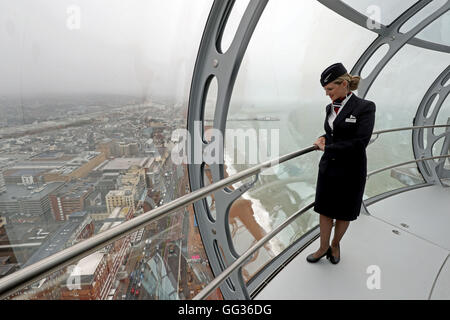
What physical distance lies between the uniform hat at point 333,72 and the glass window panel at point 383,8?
1.54m

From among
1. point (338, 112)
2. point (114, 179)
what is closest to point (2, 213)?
point (114, 179)

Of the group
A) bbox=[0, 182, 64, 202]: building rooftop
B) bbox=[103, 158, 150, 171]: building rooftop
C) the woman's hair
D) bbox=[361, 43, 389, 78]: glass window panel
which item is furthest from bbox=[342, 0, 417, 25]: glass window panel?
bbox=[0, 182, 64, 202]: building rooftop

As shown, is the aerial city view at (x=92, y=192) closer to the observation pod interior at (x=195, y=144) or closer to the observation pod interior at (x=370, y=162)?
the observation pod interior at (x=195, y=144)

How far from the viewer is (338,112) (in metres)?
1.26

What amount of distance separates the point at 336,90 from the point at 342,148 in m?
0.36

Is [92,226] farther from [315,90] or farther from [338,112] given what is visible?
[315,90]

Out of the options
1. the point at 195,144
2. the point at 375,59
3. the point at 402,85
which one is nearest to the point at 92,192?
the point at 195,144

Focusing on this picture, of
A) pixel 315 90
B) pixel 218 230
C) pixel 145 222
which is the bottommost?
pixel 218 230

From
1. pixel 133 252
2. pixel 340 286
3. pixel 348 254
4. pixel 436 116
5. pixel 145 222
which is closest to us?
pixel 145 222

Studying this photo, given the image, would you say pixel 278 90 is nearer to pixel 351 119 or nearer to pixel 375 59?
pixel 351 119

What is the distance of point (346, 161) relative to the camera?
1.27m

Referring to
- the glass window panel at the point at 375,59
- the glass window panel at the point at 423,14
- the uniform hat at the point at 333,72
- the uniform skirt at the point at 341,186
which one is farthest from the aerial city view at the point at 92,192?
the glass window panel at the point at 423,14

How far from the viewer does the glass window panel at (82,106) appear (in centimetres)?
116

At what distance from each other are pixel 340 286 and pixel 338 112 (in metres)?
1.19
